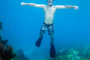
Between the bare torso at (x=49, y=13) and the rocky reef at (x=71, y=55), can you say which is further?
the rocky reef at (x=71, y=55)

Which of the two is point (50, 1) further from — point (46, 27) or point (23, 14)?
point (23, 14)

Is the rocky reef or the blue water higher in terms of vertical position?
the blue water

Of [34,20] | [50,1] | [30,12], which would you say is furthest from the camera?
[30,12]

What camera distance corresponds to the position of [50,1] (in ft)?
28.1

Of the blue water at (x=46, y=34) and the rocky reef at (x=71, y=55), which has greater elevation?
the blue water at (x=46, y=34)

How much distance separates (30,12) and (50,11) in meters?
137

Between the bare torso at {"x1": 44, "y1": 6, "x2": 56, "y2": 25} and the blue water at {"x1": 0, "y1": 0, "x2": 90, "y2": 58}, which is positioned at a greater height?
the blue water at {"x1": 0, "y1": 0, "x2": 90, "y2": 58}

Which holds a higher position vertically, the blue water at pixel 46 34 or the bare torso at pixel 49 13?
the blue water at pixel 46 34

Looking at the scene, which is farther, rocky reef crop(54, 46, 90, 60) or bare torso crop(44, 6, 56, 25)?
rocky reef crop(54, 46, 90, 60)

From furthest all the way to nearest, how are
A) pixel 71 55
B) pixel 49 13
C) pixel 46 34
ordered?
1. pixel 46 34
2. pixel 71 55
3. pixel 49 13

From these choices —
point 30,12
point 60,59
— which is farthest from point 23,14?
point 60,59

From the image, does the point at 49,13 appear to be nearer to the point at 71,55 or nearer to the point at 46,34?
the point at 71,55

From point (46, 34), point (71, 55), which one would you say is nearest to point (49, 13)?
point (71, 55)

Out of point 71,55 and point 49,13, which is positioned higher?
point 71,55
